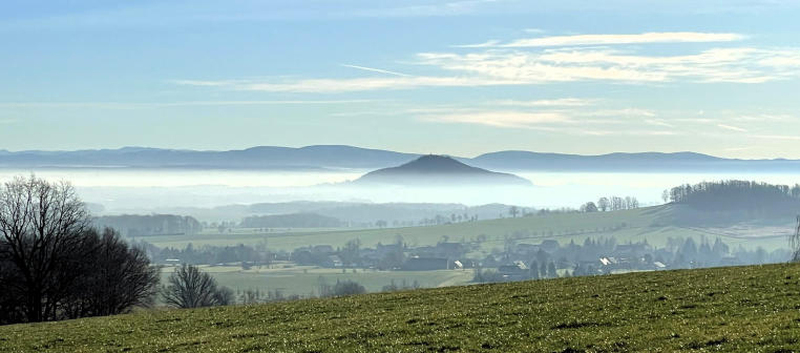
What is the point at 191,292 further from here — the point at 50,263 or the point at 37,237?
the point at 50,263

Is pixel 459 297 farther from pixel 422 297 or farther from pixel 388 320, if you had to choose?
pixel 388 320

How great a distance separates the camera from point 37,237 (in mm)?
81312

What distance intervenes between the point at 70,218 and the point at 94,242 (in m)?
13.5

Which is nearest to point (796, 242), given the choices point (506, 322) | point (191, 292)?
point (506, 322)

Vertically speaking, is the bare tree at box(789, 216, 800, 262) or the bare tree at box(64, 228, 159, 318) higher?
the bare tree at box(789, 216, 800, 262)

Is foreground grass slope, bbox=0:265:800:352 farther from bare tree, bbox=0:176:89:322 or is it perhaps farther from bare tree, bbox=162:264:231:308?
bare tree, bbox=162:264:231:308

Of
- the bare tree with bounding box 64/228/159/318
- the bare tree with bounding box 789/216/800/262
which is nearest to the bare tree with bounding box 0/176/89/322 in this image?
the bare tree with bounding box 64/228/159/318

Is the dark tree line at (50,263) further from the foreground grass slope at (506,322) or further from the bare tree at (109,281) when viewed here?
the foreground grass slope at (506,322)

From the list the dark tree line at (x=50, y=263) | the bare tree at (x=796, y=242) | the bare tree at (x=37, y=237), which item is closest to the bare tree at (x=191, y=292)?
the dark tree line at (x=50, y=263)

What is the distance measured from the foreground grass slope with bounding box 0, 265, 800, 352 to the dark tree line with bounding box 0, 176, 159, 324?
3203 centimetres

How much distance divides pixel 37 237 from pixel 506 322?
62397 millimetres

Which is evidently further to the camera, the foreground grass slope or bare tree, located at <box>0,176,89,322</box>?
bare tree, located at <box>0,176,89,322</box>

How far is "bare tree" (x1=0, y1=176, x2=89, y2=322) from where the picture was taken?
77.6 metres

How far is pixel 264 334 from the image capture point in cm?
3591
